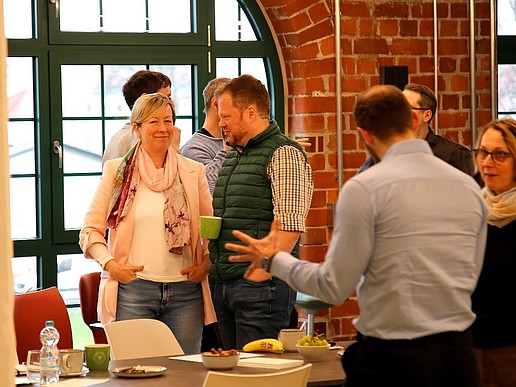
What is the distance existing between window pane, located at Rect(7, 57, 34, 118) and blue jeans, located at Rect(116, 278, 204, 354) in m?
1.72

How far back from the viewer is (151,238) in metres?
4.09

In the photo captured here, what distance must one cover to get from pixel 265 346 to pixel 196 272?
60 cm

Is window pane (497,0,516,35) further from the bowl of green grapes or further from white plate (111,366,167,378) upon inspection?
white plate (111,366,167,378)

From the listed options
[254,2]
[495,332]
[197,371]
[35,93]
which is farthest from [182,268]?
[254,2]

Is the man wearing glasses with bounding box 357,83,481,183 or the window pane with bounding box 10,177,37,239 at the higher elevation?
the man wearing glasses with bounding box 357,83,481,183

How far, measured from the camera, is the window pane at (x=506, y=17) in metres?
6.00

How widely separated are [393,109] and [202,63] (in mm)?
3373

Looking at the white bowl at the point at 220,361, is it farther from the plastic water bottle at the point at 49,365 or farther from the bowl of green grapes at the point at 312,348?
the plastic water bottle at the point at 49,365

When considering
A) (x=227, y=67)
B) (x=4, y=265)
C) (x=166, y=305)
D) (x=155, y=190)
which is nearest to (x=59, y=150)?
(x=227, y=67)

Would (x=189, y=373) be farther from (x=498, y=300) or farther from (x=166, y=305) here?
(x=498, y=300)

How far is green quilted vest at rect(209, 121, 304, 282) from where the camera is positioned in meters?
3.92

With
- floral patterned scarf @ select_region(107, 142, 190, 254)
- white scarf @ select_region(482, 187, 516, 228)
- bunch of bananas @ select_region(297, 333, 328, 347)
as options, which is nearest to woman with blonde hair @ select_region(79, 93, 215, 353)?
floral patterned scarf @ select_region(107, 142, 190, 254)

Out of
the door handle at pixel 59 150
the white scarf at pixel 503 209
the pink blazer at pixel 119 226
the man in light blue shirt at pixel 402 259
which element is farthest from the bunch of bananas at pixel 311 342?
the door handle at pixel 59 150

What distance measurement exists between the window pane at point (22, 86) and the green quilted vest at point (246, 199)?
1.83m
